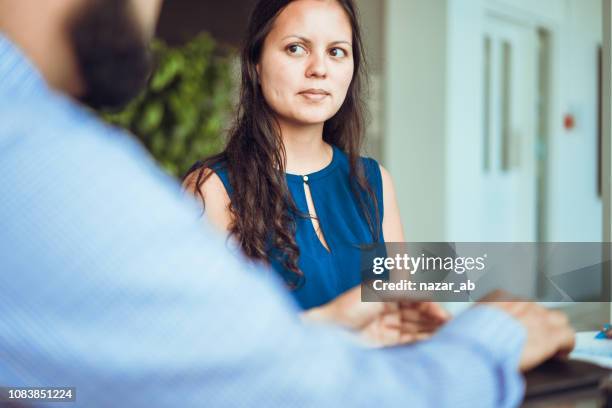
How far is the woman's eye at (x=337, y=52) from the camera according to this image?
1.37m

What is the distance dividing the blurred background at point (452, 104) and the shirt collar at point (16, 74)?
11.2 ft

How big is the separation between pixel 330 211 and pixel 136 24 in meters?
0.92

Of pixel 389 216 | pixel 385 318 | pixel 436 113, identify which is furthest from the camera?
pixel 436 113

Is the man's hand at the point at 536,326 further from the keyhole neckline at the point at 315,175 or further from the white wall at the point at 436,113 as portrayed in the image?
the white wall at the point at 436,113

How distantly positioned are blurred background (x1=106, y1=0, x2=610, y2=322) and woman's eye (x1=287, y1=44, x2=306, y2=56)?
2.59 metres

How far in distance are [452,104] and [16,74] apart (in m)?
5.25

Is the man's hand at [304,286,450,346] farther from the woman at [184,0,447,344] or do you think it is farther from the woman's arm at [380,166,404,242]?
the woman's arm at [380,166,404,242]

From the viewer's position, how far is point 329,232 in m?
1.43

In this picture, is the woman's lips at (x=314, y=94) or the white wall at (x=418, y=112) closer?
the woman's lips at (x=314, y=94)

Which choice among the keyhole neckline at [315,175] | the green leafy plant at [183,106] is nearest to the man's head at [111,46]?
the keyhole neckline at [315,175]

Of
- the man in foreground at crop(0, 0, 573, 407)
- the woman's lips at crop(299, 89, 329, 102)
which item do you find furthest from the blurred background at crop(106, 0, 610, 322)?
the man in foreground at crop(0, 0, 573, 407)

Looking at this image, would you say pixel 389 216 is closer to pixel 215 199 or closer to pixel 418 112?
pixel 215 199

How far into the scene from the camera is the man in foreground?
1.64ft

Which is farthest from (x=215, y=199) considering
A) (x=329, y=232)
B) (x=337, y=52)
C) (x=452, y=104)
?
(x=452, y=104)
